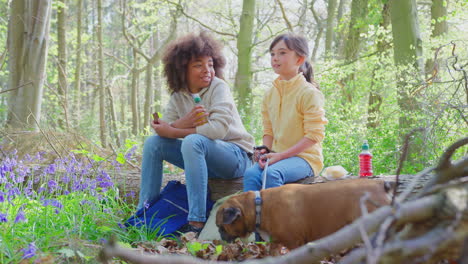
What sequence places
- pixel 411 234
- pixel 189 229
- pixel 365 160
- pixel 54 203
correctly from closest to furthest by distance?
pixel 411 234, pixel 54 203, pixel 189 229, pixel 365 160

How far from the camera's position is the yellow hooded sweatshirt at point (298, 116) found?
166 inches

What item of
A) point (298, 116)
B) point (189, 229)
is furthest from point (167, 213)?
point (298, 116)

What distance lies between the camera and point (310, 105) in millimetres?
4270

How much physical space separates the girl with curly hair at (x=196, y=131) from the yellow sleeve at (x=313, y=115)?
0.84 meters

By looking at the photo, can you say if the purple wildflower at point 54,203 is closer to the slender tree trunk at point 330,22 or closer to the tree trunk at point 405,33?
the tree trunk at point 405,33

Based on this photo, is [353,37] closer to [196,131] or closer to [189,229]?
[196,131]

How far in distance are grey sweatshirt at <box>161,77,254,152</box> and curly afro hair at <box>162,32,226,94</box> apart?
0.17 m

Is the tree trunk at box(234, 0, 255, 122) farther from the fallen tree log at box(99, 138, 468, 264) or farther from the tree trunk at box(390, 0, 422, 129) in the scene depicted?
the fallen tree log at box(99, 138, 468, 264)

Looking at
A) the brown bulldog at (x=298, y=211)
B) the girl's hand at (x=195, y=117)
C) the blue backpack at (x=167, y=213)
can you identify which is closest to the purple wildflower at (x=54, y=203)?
the blue backpack at (x=167, y=213)

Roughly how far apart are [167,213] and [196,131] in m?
0.97

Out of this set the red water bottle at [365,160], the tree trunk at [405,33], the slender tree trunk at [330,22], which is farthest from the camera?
the slender tree trunk at [330,22]

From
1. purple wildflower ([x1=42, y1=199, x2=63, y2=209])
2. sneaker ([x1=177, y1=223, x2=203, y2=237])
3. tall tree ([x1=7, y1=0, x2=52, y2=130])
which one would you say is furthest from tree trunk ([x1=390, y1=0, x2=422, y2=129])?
tall tree ([x1=7, y1=0, x2=52, y2=130])

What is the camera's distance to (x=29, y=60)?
27.1 feet

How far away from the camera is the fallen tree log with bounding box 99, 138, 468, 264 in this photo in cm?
127
